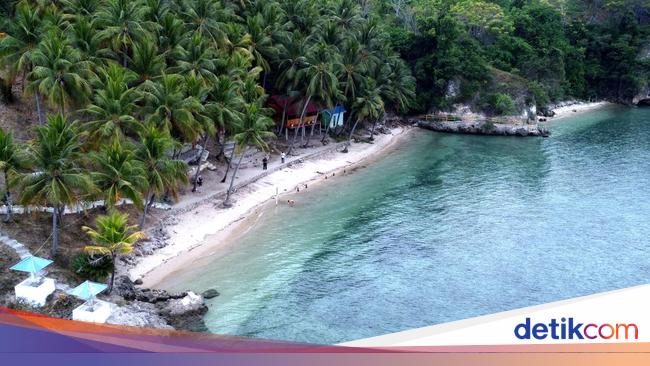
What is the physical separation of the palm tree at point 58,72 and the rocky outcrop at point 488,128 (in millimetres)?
53637

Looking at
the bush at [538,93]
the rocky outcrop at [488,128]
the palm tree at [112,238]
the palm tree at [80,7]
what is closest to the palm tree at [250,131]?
the palm tree at [80,7]

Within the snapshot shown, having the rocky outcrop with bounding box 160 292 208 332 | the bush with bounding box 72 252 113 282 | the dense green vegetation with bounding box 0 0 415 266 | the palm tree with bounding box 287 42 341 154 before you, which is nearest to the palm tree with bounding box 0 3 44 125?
the dense green vegetation with bounding box 0 0 415 266

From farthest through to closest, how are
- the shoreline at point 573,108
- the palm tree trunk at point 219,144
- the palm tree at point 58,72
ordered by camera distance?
the shoreline at point 573,108
the palm tree trunk at point 219,144
the palm tree at point 58,72

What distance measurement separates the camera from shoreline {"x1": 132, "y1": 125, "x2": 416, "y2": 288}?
37594mm

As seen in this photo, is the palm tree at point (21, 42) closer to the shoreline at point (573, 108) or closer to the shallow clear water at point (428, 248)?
the shallow clear water at point (428, 248)

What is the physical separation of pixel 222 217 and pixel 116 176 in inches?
518

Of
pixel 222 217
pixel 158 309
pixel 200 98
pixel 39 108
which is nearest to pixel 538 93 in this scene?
pixel 222 217

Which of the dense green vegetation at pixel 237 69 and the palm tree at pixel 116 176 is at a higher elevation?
the dense green vegetation at pixel 237 69

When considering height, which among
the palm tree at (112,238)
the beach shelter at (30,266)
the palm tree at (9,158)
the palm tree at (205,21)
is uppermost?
the palm tree at (205,21)

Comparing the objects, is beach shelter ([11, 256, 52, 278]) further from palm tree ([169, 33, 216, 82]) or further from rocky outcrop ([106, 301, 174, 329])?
palm tree ([169, 33, 216, 82])

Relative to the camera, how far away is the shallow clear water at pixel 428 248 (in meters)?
33.9

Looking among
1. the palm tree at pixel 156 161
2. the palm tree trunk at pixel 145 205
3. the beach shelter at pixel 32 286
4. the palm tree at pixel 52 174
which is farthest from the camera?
the palm tree trunk at pixel 145 205

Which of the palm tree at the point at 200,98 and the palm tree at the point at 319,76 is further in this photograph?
the palm tree at the point at 319,76

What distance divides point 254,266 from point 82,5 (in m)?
28.5
